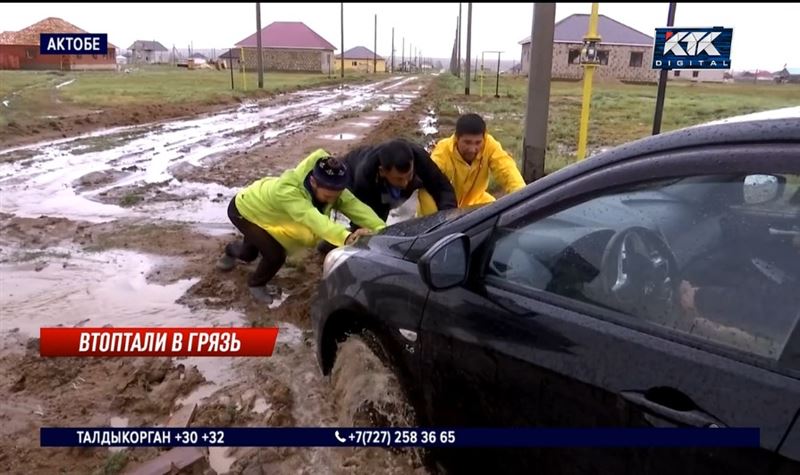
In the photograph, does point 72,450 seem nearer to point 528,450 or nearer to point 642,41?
point 528,450

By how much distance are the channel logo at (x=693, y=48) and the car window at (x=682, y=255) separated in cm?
415

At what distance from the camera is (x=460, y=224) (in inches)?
96.2

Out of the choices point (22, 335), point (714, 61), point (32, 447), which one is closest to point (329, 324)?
point (32, 447)

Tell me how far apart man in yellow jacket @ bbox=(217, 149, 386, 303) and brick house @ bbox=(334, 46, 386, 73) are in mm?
89492

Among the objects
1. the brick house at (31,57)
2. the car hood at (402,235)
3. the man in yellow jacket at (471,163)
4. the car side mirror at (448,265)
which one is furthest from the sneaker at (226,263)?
the brick house at (31,57)

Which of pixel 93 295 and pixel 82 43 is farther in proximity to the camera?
pixel 82 43

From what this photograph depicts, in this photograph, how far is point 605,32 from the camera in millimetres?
58938

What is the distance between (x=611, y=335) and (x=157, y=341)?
327cm

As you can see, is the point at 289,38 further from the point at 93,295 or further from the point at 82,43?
the point at 93,295

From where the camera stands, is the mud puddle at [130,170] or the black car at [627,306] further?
the mud puddle at [130,170]

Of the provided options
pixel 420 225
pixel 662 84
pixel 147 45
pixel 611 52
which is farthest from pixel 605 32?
pixel 147 45

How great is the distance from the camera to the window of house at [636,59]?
57125mm

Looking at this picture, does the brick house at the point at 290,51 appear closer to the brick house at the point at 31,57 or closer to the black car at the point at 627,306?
the brick house at the point at 31,57

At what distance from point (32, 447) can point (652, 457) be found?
2.78 m
